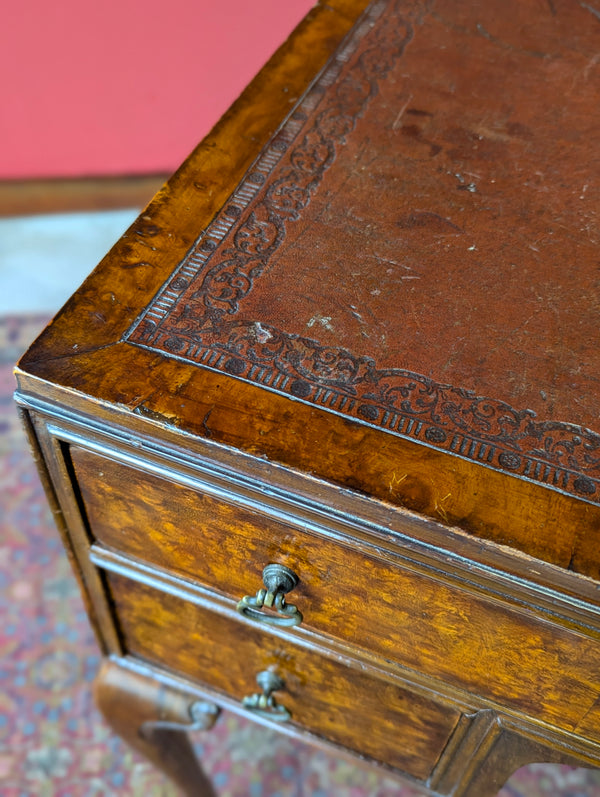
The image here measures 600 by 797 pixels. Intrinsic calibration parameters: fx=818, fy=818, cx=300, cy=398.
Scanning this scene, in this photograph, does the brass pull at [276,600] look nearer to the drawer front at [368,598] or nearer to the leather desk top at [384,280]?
the drawer front at [368,598]

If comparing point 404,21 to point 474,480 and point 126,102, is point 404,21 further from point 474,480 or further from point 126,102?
point 126,102

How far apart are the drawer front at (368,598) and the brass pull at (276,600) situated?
11 millimetres

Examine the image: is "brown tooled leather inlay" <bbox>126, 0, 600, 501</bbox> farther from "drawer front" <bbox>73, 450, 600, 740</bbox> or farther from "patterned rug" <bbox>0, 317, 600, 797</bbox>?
"patterned rug" <bbox>0, 317, 600, 797</bbox>

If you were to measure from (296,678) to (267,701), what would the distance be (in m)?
0.06

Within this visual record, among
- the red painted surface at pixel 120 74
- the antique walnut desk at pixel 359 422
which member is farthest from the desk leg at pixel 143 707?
the red painted surface at pixel 120 74

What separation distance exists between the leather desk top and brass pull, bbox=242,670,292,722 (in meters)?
0.34

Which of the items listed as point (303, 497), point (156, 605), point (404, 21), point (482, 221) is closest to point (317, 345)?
point (303, 497)

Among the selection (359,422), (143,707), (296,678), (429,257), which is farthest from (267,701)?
(429,257)

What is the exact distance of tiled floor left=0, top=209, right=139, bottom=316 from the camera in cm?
198

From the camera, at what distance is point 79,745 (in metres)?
1.36

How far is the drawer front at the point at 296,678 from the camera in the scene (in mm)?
805

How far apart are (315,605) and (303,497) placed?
0.51ft

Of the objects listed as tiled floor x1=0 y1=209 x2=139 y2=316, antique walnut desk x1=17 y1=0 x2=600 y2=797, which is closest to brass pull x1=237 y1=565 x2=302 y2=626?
antique walnut desk x1=17 y1=0 x2=600 y2=797

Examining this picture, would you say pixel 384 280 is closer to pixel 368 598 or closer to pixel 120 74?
pixel 368 598
